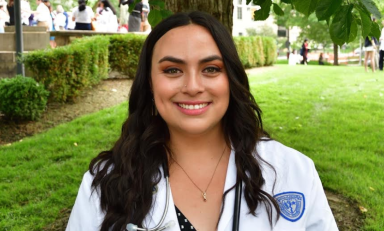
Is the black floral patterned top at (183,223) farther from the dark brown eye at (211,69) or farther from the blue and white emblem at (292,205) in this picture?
the dark brown eye at (211,69)

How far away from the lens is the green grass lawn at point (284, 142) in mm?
4750

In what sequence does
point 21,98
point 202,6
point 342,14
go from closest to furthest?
1. point 342,14
2. point 202,6
3. point 21,98

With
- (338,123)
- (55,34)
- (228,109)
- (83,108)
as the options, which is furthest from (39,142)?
(55,34)

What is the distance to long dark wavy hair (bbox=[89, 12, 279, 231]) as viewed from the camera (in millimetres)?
1975

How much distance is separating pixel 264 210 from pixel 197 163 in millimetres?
389

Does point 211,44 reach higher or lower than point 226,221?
higher

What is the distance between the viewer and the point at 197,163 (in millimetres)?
2197

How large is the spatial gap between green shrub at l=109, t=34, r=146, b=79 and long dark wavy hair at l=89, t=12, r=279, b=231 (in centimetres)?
898

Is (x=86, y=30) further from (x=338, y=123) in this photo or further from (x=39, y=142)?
(x=338, y=123)

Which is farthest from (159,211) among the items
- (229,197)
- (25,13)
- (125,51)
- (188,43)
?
(25,13)

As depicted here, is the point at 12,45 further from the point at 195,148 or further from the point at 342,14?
the point at 195,148

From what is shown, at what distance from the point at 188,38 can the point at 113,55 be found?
9.43 m

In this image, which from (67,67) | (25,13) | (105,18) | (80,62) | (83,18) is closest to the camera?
(67,67)

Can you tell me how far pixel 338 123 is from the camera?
7.31 metres
